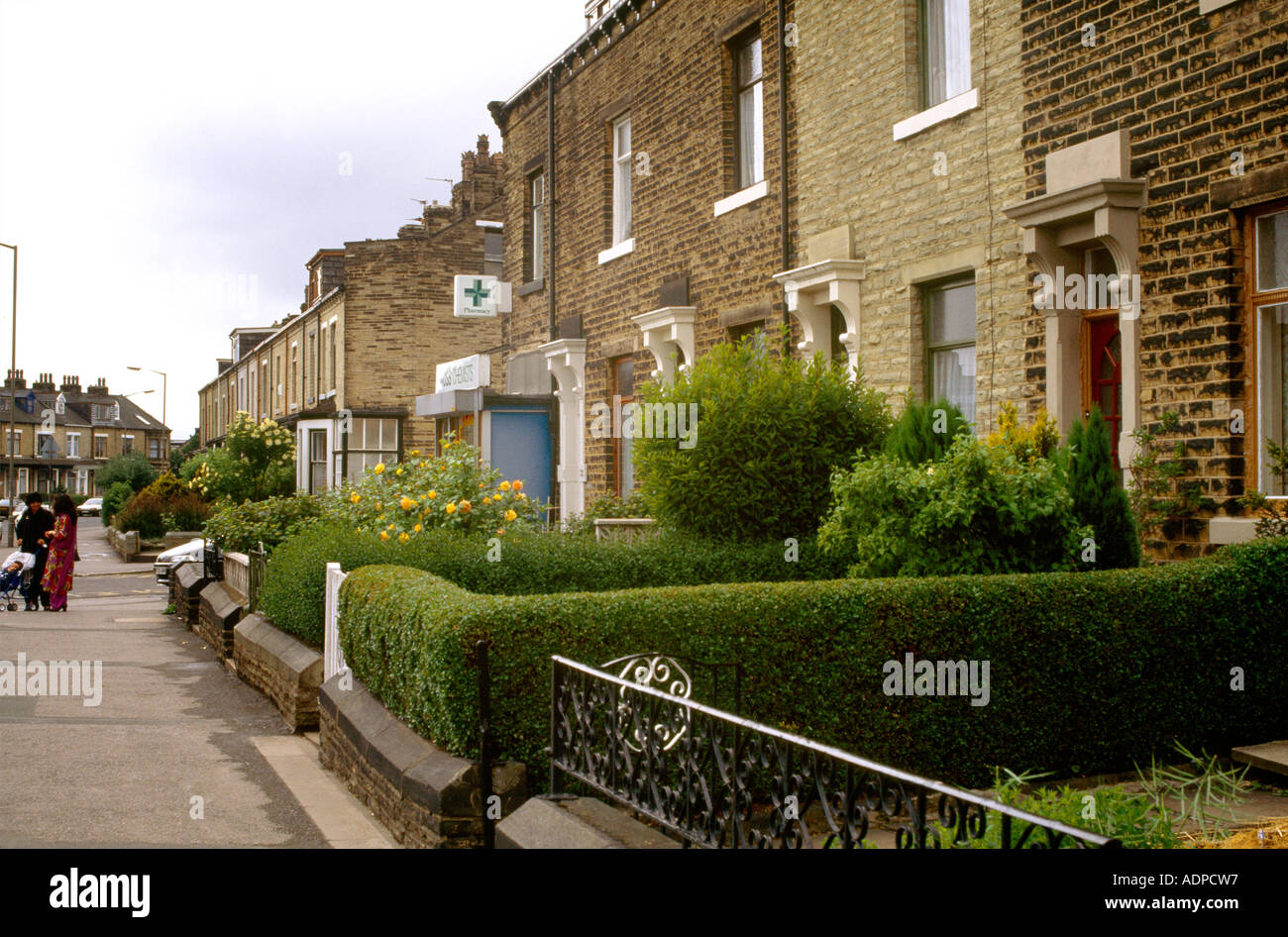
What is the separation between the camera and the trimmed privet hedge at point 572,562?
955 cm

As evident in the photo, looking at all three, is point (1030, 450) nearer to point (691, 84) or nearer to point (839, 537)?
point (839, 537)

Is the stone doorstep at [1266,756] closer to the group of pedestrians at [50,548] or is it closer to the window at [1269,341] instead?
the window at [1269,341]

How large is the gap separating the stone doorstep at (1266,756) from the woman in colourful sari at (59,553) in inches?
730

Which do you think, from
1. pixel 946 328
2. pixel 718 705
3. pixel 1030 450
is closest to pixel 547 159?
pixel 946 328

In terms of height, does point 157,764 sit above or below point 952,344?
below

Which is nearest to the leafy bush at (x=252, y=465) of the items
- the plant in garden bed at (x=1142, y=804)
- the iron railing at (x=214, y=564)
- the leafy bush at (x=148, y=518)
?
the leafy bush at (x=148, y=518)

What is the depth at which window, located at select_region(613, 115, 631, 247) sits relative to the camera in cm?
1920

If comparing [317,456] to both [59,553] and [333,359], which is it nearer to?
[333,359]

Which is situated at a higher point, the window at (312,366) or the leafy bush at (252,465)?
the window at (312,366)

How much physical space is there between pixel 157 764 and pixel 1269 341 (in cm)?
853

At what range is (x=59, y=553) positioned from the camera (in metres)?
20.9

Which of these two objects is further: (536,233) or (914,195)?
(536,233)

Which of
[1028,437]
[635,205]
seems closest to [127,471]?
[635,205]

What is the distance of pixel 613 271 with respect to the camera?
19.1 meters
